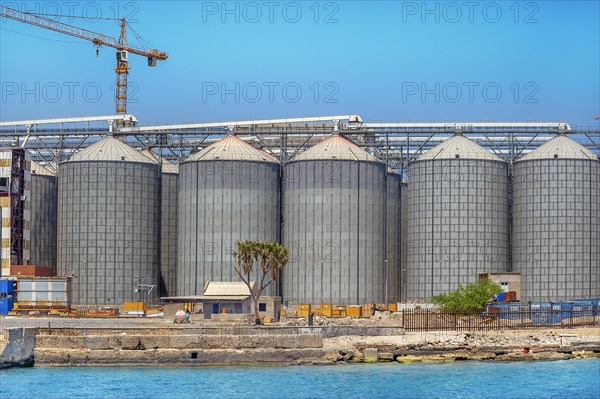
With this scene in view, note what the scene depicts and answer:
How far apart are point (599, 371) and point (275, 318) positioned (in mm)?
45108

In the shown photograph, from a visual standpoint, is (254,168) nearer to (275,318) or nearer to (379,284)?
(379,284)

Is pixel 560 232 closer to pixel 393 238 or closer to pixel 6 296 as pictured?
pixel 393 238

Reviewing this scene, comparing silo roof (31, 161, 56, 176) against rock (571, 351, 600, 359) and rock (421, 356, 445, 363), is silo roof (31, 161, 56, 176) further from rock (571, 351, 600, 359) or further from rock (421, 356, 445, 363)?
rock (571, 351, 600, 359)

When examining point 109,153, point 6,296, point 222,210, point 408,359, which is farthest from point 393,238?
point 408,359

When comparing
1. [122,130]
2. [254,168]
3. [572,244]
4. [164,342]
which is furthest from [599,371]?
[122,130]

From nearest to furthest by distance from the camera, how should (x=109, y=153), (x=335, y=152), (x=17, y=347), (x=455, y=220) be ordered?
(x=17, y=347) → (x=455, y=220) → (x=335, y=152) → (x=109, y=153)

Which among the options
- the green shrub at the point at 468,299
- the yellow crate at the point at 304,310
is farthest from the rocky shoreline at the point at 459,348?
the yellow crate at the point at 304,310

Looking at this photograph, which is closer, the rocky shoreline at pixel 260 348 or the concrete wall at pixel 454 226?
the rocky shoreline at pixel 260 348

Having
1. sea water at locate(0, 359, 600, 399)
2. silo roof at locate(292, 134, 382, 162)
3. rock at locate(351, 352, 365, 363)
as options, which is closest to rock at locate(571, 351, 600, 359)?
sea water at locate(0, 359, 600, 399)

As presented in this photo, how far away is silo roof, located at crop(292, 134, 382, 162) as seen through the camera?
150 meters

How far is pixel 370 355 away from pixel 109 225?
6580 cm

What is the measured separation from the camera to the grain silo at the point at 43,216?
161875 mm

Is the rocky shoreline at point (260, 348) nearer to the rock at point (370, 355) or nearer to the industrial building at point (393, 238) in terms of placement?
the rock at point (370, 355)

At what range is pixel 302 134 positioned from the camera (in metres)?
163
